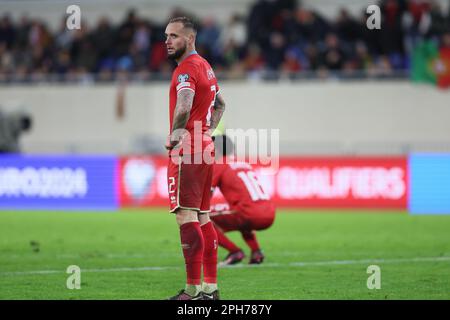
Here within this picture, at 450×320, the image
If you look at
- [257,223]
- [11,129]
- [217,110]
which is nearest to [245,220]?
[257,223]

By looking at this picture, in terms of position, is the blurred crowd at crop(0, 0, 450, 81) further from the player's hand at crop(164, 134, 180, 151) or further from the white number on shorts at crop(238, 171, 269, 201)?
the player's hand at crop(164, 134, 180, 151)

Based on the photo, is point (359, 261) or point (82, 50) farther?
point (82, 50)

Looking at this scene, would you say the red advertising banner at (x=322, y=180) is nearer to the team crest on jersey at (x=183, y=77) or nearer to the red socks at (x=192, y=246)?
the red socks at (x=192, y=246)

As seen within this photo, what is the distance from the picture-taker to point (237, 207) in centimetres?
1276

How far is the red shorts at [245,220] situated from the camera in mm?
12695

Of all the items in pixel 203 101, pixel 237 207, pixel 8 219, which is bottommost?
pixel 8 219

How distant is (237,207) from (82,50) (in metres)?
15.9

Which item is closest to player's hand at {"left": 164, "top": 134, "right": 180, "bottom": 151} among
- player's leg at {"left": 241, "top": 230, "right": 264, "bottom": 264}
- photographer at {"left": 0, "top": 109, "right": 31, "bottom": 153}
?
player's leg at {"left": 241, "top": 230, "right": 264, "bottom": 264}

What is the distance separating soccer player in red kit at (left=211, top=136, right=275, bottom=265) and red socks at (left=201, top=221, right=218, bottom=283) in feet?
9.22

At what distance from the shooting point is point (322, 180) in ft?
75.6

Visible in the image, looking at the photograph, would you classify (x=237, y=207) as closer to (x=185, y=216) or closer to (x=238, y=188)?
(x=238, y=188)

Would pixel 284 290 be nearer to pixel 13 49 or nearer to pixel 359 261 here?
pixel 359 261

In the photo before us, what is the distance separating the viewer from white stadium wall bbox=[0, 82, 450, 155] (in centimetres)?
2541

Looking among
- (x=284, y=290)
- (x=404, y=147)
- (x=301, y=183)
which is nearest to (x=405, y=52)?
(x=404, y=147)
